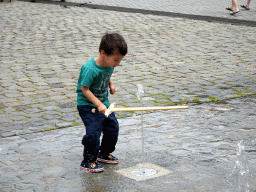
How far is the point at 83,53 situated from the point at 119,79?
6.58 feet

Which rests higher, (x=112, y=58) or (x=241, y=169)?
(x=112, y=58)

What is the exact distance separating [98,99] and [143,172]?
30.4 inches

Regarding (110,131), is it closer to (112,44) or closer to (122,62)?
(112,44)

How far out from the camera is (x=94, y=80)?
328 cm

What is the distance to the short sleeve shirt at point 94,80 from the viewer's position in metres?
3.21

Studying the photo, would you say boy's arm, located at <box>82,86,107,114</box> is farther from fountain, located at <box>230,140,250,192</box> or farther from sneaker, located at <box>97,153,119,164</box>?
fountain, located at <box>230,140,250,192</box>

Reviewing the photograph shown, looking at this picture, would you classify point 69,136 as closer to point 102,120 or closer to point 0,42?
point 102,120

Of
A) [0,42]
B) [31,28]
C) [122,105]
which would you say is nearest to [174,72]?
[122,105]

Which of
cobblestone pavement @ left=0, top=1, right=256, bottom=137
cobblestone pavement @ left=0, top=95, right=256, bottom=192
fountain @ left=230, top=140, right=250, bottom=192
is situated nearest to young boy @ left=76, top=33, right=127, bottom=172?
cobblestone pavement @ left=0, top=95, right=256, bottom=192

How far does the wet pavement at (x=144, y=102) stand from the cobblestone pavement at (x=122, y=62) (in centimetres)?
2

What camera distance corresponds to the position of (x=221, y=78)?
6762 millimetres

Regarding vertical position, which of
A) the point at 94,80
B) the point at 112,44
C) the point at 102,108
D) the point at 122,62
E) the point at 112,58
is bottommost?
the point at 122,62

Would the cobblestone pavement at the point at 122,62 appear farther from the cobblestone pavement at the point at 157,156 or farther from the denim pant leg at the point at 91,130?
the denim pant leg at the point at 91,130

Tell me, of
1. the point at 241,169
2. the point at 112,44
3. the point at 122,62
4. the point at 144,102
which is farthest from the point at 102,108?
the point at 122,62
